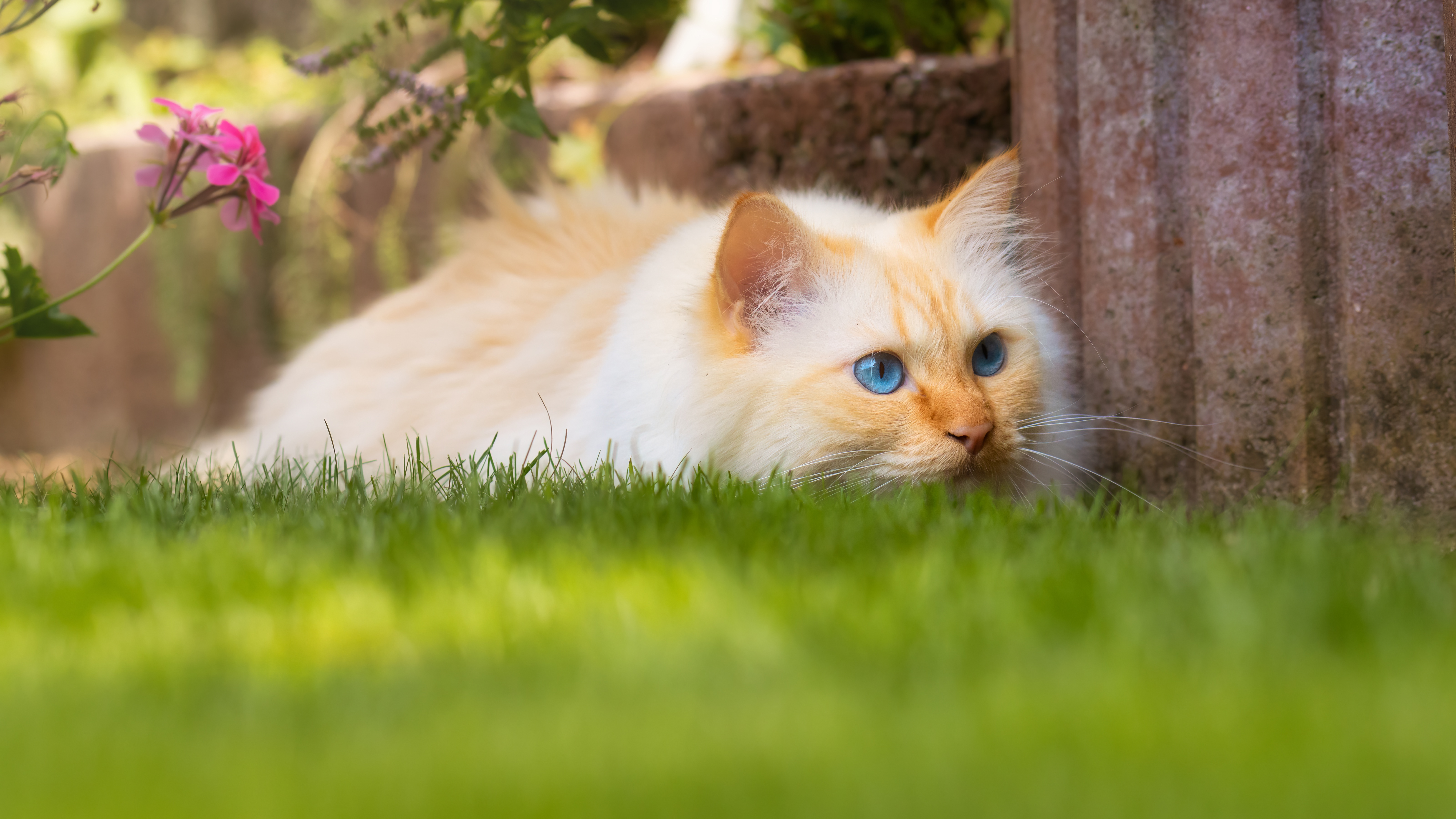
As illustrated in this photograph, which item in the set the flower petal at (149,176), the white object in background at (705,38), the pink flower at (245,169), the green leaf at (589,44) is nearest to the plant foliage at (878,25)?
the green leaf at (589,44)

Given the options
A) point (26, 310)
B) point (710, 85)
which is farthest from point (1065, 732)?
point (710, 85)

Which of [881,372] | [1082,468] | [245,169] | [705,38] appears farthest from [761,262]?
[705,38]

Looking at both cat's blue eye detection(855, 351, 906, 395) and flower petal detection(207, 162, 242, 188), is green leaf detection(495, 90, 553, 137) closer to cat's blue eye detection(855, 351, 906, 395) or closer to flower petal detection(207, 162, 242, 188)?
flower petal detection(207, 162, 242, 188)

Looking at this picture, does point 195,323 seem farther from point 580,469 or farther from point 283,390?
point 580,469

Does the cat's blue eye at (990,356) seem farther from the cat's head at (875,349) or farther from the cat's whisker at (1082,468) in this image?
the cat's whisker at (1082,468)

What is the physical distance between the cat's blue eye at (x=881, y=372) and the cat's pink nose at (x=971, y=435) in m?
0.14

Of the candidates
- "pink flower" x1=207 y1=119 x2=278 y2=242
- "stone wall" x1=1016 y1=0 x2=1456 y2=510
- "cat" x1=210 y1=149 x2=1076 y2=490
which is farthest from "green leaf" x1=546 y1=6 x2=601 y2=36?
"stone wall" x1=1016 y1=0 x2=1456 y2=510

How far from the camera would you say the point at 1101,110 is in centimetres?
230

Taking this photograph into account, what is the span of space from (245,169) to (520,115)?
1.87ft

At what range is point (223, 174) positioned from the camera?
2.18 m

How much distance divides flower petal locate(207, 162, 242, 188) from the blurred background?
1234 mm

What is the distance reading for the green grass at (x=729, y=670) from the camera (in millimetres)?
796

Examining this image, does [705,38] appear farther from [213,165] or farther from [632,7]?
[213,165]

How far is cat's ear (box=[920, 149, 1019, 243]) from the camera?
2150 millimetres
